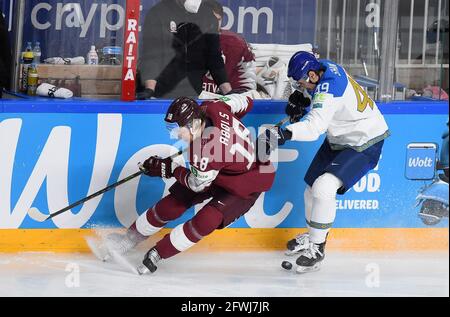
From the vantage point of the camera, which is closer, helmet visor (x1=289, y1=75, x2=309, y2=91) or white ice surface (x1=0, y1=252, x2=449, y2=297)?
white ice surface (x1=0, y1=252, x2=449, y2=297)

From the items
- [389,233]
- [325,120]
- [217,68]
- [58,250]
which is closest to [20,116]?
[58,250]

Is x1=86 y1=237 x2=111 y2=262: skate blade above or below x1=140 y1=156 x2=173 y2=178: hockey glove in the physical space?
below

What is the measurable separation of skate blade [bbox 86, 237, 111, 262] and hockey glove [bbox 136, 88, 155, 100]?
0.77m

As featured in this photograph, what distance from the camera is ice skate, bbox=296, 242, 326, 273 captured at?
5.17 metres

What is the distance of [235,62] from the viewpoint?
5.53 metres

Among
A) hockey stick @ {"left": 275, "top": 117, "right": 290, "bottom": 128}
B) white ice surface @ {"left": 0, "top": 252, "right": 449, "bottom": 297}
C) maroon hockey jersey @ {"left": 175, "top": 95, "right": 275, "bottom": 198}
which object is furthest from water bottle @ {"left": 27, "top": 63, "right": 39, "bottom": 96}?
hockey stick @ {"left": 275, "top": 117, "right": 290, "bottom": 128}

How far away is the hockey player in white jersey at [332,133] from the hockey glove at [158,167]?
0.53 m

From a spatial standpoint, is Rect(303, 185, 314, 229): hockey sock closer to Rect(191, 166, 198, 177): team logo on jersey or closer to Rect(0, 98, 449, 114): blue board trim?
Rect(0, 98, 449, 114): blue board trim

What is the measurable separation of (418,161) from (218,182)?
1.20 metres

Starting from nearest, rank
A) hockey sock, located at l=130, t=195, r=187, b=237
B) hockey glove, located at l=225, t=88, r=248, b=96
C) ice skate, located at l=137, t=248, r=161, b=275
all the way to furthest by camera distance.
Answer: ice skate, located at l=137, t=248, r=161, b=275, hockey sock, located at l=130, t=195, r=187, b=237, hockey glove, located at l=225, t=88, r=248, b=96

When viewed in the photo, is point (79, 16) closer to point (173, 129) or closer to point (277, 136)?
point (173, 129)

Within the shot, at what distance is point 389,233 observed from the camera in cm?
564

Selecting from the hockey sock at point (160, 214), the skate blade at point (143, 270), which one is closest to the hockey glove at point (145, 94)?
the hockey sock at point (160, 214)

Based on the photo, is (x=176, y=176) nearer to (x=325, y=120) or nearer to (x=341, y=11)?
(x=325, y=120)
